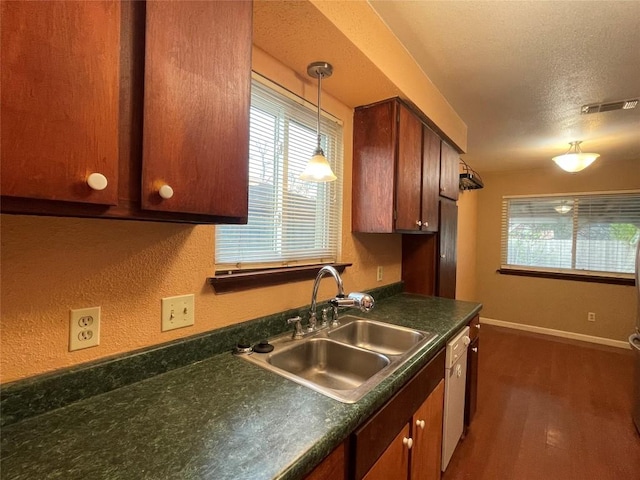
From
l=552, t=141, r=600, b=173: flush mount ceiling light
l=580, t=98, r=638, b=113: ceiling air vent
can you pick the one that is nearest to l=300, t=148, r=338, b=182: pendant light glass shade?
l=580, t=98, r=638, b=113: ceiling air vent

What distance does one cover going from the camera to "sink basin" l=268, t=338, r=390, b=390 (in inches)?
51.7

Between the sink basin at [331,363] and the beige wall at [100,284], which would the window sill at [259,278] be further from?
the sink basin at [331,363]

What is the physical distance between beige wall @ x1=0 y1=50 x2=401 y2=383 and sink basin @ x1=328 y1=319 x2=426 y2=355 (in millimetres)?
500

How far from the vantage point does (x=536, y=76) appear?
1943 millimetres

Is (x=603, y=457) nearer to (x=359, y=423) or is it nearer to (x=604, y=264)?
(x=359, y=423)

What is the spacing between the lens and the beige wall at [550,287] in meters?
3.83

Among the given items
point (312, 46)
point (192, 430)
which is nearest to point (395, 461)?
point (192, 430)

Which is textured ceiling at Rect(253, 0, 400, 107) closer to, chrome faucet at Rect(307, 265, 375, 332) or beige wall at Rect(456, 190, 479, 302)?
chrome faucet at Rect(307, 265, 375, 332)

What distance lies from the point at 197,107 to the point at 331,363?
3.88ft

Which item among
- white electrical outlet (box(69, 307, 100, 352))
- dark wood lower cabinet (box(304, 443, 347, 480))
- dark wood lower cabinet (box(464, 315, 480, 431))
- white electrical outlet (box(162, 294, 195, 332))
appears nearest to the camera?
dark wood lower cabinet (box(304, 443, 347, 480))

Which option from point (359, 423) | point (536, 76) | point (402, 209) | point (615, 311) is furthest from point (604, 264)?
point (359, 423)

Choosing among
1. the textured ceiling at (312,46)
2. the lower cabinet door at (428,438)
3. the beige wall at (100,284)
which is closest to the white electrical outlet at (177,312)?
the beige wall at (100,284)

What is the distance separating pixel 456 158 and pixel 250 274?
2243 millimetres

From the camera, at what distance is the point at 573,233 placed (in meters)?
4.12
